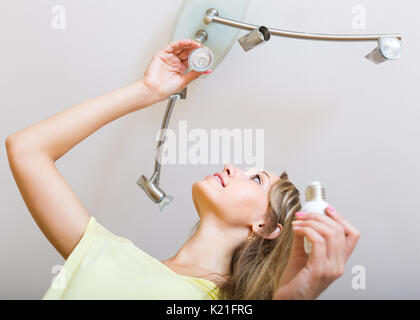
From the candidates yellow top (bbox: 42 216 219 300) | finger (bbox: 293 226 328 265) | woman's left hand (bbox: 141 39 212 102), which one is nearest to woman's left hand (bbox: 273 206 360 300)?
finger (bbox: 293 226 328 265)

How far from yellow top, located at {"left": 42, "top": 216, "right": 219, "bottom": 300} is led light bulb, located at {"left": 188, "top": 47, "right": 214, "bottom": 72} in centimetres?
43

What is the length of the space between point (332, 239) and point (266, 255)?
56 centimetres

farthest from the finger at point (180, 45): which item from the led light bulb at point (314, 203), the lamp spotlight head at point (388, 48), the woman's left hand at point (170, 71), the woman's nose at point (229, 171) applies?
the led light bulb at point (314, 203)

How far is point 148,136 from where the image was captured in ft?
4.82

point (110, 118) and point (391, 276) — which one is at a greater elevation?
point (110, 118)

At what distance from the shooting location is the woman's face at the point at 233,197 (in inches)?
47.7

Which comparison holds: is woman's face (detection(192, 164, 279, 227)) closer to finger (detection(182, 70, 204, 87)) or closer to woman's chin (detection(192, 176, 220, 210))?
woman's chin (detection(192, 176, 220, 210))

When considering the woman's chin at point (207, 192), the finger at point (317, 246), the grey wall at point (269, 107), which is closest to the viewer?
the finger at point (317, 246)

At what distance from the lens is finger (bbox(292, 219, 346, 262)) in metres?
0.74

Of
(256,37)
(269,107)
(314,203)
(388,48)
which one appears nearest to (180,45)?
(256,37)

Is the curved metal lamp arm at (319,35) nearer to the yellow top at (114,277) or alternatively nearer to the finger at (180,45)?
the finger at (180,45)

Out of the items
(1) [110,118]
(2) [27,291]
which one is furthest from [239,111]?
(2) [27,291]

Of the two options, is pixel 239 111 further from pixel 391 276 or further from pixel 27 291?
pixel 27 291
